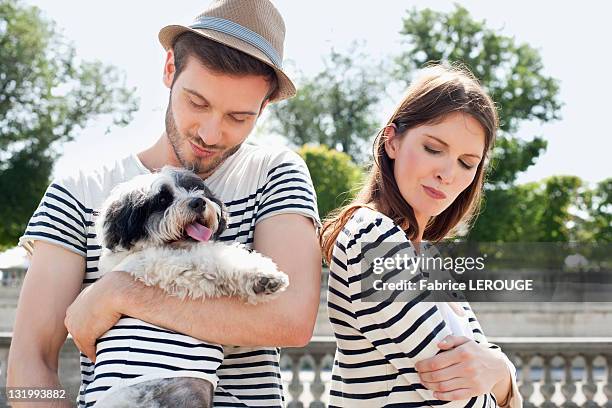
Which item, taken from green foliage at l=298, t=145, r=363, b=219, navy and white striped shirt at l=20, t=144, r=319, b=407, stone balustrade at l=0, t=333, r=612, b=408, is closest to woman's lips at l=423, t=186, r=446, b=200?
navy and white striped shirt at l=20, t=144, r=319, b=407

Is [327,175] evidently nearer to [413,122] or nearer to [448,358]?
[413,122]

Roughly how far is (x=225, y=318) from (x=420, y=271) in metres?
0.60

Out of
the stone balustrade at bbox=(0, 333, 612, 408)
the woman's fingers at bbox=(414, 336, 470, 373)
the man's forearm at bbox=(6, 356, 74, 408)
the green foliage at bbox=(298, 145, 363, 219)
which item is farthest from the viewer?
the green foliage at bbox=(298, 145, 363, 219)

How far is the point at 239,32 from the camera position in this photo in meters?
2.62

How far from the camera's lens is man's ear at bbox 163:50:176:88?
→ 8.99 feet

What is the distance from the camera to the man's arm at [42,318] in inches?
99.0

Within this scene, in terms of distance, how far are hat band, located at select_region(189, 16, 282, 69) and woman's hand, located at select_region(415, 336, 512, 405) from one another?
3.53 ft

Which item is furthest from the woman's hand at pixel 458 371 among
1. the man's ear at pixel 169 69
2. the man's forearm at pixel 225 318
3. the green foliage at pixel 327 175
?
the green foliage at pixel 327 175

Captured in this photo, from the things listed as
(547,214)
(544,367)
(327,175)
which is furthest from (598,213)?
(544,367)

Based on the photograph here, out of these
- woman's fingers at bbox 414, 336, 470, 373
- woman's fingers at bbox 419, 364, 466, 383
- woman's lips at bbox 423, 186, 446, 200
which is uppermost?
woman's lips at bbox 423, 186, 446, 200

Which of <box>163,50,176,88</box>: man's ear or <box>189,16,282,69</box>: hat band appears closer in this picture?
<box>189,16,282,69</box>: hat band

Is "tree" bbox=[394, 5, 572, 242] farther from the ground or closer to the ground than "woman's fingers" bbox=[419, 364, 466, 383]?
farther from the ground

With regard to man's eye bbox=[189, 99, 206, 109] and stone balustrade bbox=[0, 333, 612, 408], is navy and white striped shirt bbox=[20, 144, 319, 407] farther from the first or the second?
stone balustrade bbox=[0, 333, 612, 408]

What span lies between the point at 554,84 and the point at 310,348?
104 ft
